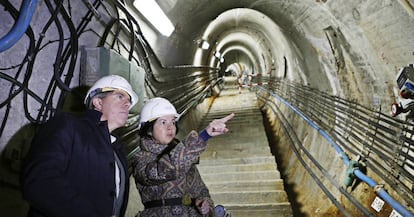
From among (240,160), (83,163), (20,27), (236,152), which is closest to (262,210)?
(240,160)

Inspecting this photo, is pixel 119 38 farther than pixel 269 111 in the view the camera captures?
No

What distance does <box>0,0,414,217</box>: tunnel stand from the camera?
6.43ft

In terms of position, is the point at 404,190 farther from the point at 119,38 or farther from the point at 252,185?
the point at 119,38

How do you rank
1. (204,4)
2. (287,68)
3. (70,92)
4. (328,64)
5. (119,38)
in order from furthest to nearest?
1. (287,68)
2. (204,4)
3. (328,64)
4. (119,38)
5. (70,92)

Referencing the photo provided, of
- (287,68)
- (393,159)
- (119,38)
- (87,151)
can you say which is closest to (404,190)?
(393,159)

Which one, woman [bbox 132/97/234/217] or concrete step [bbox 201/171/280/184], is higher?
woman [bbox 132/97/234/217]

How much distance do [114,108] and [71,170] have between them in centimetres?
48

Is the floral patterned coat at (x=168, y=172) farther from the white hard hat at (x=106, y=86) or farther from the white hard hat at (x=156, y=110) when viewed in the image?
the white hard hat at (x=106, y=86)

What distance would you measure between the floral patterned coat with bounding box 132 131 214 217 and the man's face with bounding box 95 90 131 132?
1.16 feet

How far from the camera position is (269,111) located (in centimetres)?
881

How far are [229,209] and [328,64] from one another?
2.49 metres

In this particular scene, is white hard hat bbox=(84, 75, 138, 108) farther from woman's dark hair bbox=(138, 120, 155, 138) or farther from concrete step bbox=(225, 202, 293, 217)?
concrete step bbox=(225, 202, 293, 217)

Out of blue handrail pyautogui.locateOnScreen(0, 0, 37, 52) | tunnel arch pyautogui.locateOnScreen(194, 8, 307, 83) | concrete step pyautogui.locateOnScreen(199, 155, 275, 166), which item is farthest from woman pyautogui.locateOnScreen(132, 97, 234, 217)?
tunnel arch pyautogui.locateOnScreen(194, 8, 307, 83)

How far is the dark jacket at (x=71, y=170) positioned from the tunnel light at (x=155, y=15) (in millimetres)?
2175
